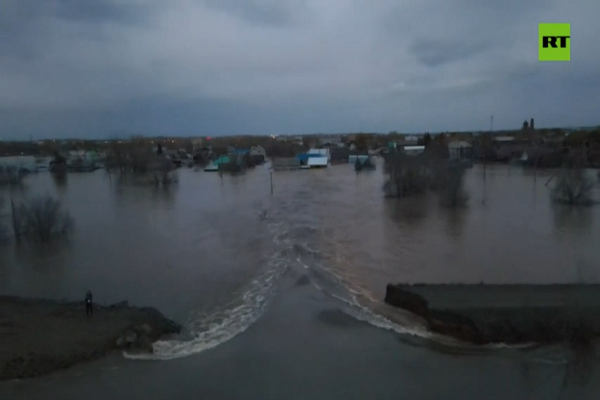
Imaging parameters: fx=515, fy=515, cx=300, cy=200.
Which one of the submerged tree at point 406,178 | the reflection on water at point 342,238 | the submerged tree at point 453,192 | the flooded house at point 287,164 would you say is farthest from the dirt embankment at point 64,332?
the flooded house at point 287,164

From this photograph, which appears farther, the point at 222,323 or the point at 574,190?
the point at 574,190

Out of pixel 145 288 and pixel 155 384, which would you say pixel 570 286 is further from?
pixel 145 288

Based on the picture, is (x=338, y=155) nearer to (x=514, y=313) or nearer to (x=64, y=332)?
(x=514, y=313)

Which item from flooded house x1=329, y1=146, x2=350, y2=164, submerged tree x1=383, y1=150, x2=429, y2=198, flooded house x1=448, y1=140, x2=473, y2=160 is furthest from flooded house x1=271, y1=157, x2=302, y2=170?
submerged tree x1=383, y1=150, x2=429, y2=198

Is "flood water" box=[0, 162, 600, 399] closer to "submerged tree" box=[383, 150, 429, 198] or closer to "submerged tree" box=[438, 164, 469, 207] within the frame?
"submerged tree" box=[438, 164, 469, 207]

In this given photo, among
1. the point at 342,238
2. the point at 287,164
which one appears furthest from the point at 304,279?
the point at 287,164

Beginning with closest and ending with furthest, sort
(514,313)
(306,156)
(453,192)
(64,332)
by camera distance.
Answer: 1. (514,313)
2. (64,332)
3. (453,192)
4. (306,156)
